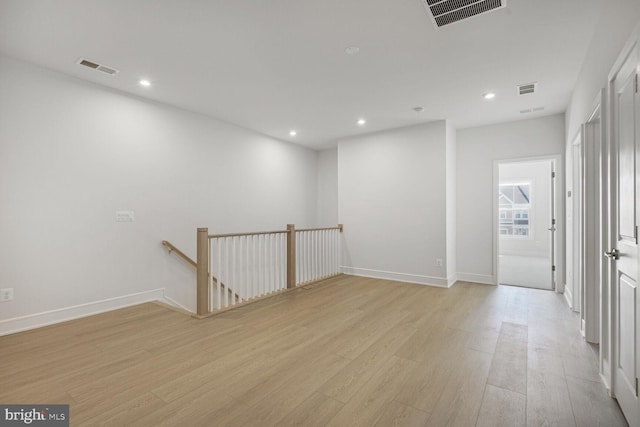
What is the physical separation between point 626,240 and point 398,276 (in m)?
3.76

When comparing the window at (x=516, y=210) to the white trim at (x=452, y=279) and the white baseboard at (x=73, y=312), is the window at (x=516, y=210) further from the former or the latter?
the white baseboard at (x=73, y=312)

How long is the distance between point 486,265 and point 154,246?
5387mm

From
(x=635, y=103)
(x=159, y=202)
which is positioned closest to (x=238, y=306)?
(x=159, y=202)

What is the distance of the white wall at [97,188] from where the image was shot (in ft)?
9.76

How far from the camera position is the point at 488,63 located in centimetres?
304

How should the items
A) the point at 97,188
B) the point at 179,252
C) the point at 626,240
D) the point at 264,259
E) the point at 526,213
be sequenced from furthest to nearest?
1. the point at 526,213
2. the point at 264,259
3. the point at 179,252
4. the point at 97,188
5. the point at 626,240

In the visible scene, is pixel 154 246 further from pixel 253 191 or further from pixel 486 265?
pixel 486 265

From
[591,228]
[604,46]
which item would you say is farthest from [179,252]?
[604,46]

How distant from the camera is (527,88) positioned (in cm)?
364

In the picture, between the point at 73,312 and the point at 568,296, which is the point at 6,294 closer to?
the point at 73,312

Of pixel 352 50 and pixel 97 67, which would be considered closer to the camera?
pixel 352 50

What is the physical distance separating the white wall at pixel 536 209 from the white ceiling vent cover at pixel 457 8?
7.46 meters

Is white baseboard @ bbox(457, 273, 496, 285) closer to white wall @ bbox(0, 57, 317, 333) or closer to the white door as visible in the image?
the white door

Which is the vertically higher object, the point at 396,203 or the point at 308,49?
the point at 308,49
